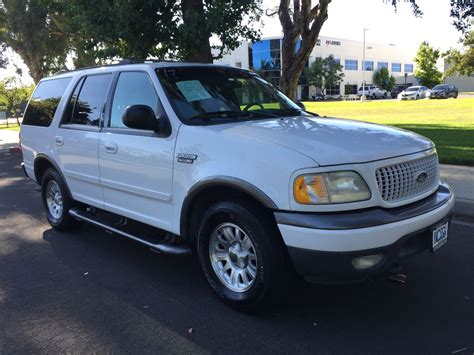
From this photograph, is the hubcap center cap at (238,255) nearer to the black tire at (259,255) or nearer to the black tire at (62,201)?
the black tire at (259,255)

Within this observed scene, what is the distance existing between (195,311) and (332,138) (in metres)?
1.75

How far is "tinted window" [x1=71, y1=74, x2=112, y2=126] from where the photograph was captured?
193 inches

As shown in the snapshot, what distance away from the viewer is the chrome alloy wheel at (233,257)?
355cm

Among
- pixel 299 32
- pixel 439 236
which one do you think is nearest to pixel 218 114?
pixel 439 236

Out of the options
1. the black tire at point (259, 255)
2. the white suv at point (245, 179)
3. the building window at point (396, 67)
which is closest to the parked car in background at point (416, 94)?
the white suv at point (245, 179)

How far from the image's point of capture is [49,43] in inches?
779

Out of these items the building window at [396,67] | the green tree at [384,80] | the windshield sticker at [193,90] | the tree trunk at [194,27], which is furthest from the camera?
the building window at [396,67]

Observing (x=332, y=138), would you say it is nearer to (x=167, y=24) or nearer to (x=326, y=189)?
(x=326, y=189)

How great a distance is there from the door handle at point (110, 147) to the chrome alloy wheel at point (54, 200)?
163cm

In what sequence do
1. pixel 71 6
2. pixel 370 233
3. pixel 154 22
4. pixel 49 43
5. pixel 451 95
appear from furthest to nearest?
pixel 451 95
pixel 49 43
pixel 71 6
pixel 154 22
pixel 370 233

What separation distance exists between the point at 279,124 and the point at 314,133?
0.41 metres

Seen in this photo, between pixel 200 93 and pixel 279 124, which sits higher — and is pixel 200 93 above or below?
above

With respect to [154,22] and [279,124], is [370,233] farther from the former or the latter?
[154,22]

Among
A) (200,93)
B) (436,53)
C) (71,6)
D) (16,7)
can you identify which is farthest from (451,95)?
(200,93)
